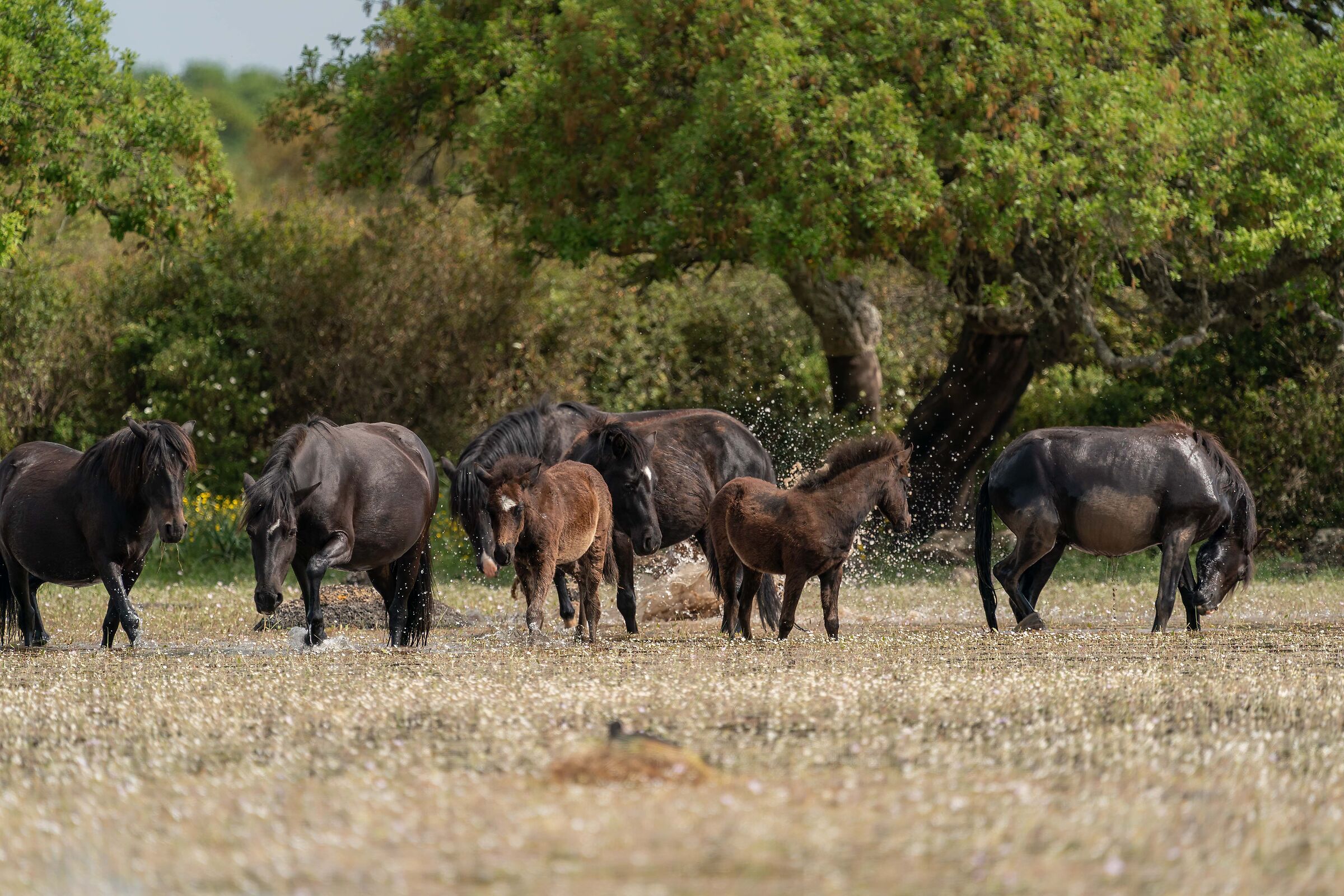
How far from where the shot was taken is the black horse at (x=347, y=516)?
1066 centimetres

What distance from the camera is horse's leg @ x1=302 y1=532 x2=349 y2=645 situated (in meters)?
10.9

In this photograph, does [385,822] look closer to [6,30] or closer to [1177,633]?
[1177,633]

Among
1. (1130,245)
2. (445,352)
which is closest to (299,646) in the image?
(1130,245)

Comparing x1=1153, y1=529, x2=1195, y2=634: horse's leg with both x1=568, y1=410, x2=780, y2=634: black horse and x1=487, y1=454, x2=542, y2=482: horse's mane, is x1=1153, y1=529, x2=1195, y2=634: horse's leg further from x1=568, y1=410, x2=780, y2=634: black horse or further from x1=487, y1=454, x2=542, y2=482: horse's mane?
x1=487, y1=454, x2=542, y2=482: horse's mane

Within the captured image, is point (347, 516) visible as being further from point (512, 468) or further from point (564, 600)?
point (564, 600)

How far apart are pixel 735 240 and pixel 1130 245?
473 cm

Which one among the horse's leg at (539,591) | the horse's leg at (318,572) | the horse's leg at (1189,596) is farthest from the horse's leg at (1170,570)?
the horse's leg at (318,572)

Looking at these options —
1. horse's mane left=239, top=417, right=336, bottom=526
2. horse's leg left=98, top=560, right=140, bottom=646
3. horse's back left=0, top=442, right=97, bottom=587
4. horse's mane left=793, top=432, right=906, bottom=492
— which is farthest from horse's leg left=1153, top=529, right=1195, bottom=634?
horse's back left=0, top=442, right=97, bottom=587

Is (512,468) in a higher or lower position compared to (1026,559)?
higher

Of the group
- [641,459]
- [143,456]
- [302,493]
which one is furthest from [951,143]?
[143,456]

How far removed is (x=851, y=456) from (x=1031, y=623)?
215 centimetres

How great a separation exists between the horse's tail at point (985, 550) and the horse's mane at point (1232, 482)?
55.4 inches

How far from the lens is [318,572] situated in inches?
427

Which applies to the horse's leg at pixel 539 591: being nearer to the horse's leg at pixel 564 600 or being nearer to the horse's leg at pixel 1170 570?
the horse's leg at pixel 564 600
